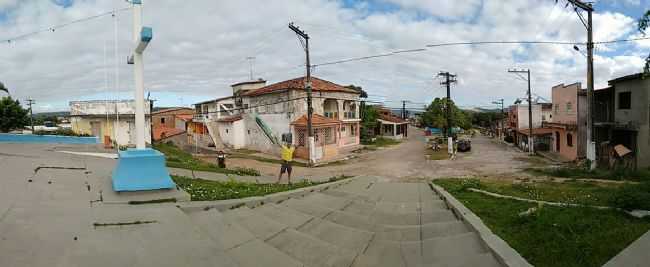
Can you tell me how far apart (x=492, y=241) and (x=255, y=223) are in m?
3.20

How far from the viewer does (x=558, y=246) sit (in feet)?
13.2

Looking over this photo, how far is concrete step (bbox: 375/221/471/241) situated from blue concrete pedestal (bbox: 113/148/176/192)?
4.00 meters

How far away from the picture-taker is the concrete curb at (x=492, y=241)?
368 cm

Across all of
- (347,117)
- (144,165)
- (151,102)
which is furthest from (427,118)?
(144,165)

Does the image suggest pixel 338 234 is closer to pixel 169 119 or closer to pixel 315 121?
pixel 315 121

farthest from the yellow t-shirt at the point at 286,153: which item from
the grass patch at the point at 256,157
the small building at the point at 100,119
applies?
the small building at the point at 100,119

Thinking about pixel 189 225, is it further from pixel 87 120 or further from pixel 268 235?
pixel 87 120

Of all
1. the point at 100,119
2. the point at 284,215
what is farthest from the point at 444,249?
the point at 100,119

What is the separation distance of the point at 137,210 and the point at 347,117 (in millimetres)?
32385

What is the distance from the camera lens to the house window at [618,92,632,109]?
61.4 ft

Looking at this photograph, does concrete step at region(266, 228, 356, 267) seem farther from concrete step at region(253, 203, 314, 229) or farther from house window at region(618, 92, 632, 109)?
house window at region(618, 92, 632, 109)

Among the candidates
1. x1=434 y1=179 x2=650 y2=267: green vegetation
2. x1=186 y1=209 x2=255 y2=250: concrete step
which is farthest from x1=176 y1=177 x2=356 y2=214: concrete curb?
x1=434 y1=179 x2=650 y2=267: green vegetation

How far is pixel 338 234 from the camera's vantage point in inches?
209

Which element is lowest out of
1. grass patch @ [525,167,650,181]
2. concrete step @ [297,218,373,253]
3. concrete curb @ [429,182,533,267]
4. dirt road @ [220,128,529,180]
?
dirt road @ [220,128,529,180]
